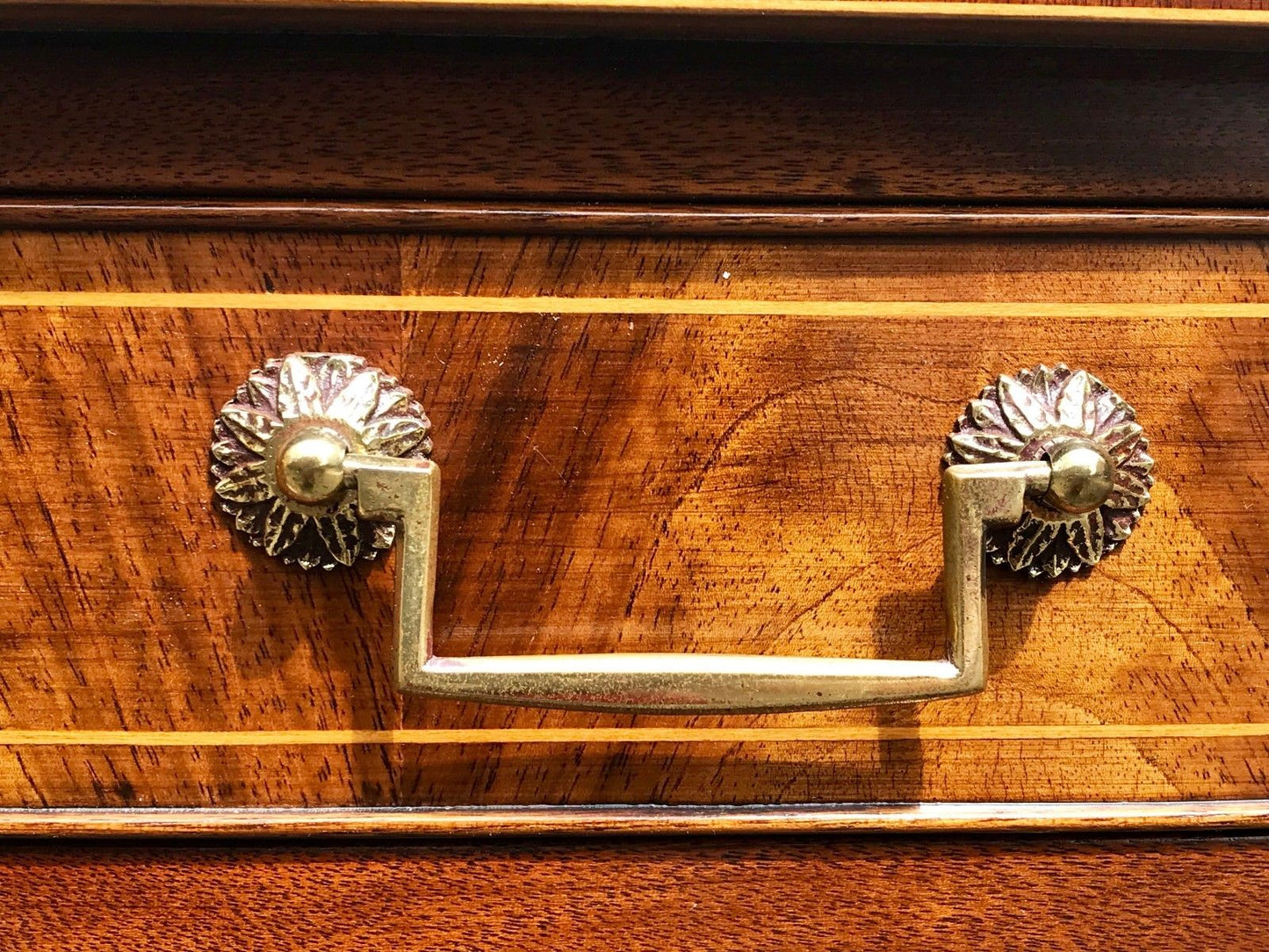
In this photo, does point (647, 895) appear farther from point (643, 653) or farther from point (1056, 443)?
point (1056, 443)

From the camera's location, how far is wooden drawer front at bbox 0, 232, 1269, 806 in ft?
0.93

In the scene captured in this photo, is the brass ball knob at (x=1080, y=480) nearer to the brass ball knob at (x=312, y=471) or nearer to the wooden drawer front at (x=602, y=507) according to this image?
the wooden drawer front at (x=602, y=507)

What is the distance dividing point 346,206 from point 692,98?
4.4 inches

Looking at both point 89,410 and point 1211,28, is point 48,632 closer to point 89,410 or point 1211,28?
point 89,410

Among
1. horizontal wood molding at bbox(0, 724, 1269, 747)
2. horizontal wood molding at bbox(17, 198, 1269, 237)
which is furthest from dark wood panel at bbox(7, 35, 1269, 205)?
horizontal wood molding at bbox(0, 724, 1269, 747)

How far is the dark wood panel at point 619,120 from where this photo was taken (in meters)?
0.27

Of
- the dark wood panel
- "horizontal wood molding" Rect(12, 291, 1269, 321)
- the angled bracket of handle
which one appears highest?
the dark wood panel

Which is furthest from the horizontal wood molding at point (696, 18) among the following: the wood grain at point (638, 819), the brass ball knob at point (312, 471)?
the wood grain at point (638, 819)

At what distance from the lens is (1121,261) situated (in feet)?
0.97

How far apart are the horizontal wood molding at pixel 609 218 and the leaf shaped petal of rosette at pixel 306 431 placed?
0.04m

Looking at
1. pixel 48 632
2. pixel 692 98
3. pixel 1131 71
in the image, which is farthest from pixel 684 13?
pixel 48 632

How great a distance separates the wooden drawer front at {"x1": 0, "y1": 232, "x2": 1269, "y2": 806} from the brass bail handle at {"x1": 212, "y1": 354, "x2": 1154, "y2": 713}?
1 cm

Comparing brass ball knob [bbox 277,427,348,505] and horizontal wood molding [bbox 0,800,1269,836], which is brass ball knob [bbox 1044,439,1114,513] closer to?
horizontal wood molding [bbox 0,800,1269,836]

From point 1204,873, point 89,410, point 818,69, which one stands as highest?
point 818,69
